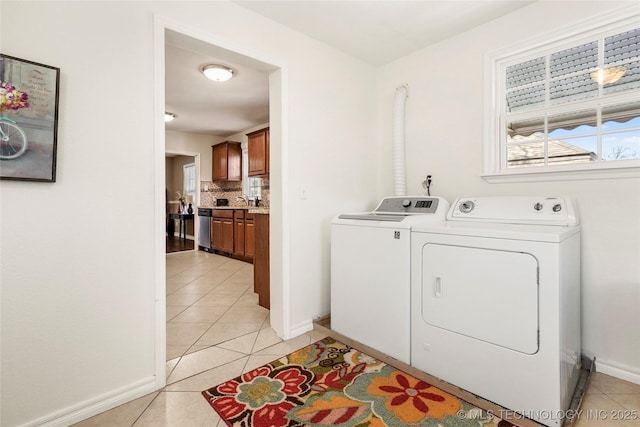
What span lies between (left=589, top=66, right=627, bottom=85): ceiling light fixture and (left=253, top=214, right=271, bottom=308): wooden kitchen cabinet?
2.52 m

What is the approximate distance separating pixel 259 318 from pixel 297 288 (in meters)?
0.59

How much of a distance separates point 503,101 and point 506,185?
0.65 m

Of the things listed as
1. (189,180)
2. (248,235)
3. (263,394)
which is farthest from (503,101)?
(189,180)

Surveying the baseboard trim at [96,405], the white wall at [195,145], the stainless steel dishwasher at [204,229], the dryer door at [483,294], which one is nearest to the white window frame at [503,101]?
the dryer door at [483,294]

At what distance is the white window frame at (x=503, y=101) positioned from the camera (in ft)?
5.72

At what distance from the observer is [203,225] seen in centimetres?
643

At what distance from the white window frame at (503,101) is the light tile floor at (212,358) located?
123 cm

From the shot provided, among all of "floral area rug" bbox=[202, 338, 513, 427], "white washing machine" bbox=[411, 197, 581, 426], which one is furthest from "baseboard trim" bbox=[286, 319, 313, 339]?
"white washing machine" bbox=[411, 197, 581, 426]

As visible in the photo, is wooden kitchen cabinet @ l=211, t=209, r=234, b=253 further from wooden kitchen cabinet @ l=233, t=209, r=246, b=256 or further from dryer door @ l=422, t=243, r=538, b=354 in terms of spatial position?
dryer door @ l=422, t=243, r=538, b=354

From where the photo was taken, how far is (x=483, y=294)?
152 centimetres

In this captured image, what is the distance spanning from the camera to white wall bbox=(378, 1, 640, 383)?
68.7 inches

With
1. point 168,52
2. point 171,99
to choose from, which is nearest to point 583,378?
point 168,52

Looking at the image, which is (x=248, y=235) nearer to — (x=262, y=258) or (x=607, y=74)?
(x=262, y=258)

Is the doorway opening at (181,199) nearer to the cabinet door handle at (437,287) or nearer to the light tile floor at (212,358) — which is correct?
the light tile floor at (212,358)
